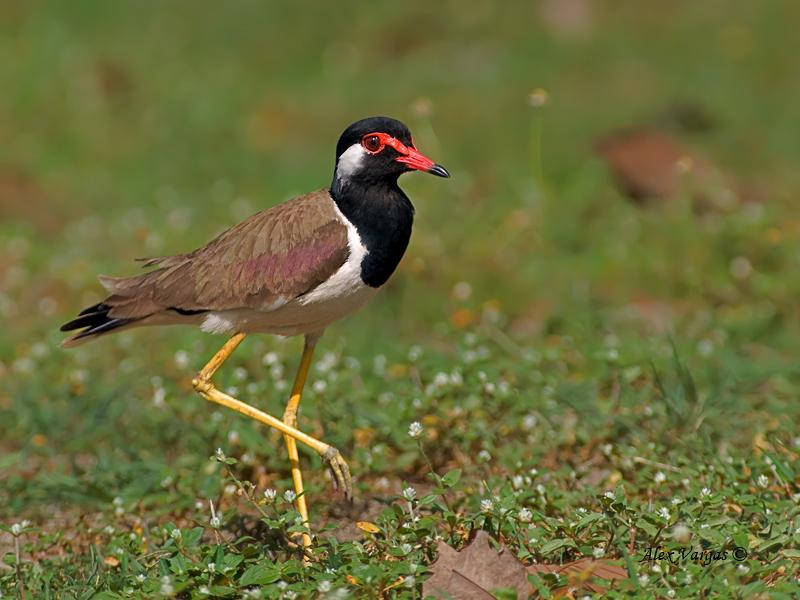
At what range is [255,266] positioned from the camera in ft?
12.5

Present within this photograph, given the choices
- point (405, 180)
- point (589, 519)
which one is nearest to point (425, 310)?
point (405, 180)

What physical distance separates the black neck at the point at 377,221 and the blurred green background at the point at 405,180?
93 centimetres

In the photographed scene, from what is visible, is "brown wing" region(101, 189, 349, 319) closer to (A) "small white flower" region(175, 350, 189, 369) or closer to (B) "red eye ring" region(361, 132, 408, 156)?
(B) "red eye ring" region(361, 132, 408, 156)

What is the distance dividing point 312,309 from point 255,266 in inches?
12.7

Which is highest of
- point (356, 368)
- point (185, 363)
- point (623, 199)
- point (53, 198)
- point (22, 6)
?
point (22, 6)

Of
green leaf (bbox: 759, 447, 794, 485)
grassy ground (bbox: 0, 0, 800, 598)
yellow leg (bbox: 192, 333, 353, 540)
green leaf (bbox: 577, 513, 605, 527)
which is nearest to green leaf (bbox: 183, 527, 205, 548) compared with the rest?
grassy ground (bbox: 0, 0, 800, 598)

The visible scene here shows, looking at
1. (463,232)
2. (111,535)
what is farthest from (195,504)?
(463,232)

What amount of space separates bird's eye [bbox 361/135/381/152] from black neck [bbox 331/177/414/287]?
143 millimetres

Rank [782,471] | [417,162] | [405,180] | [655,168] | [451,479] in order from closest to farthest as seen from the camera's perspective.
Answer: [451,479] < [782,471] < [417,162] < [405,180] < [655,168]

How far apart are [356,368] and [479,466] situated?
963 millimetres

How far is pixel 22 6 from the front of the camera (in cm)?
1127

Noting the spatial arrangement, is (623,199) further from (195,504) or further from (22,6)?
(22,6)

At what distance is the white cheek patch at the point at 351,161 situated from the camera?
3.75 meters

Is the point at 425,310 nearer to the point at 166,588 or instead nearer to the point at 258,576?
the point at 258,576
